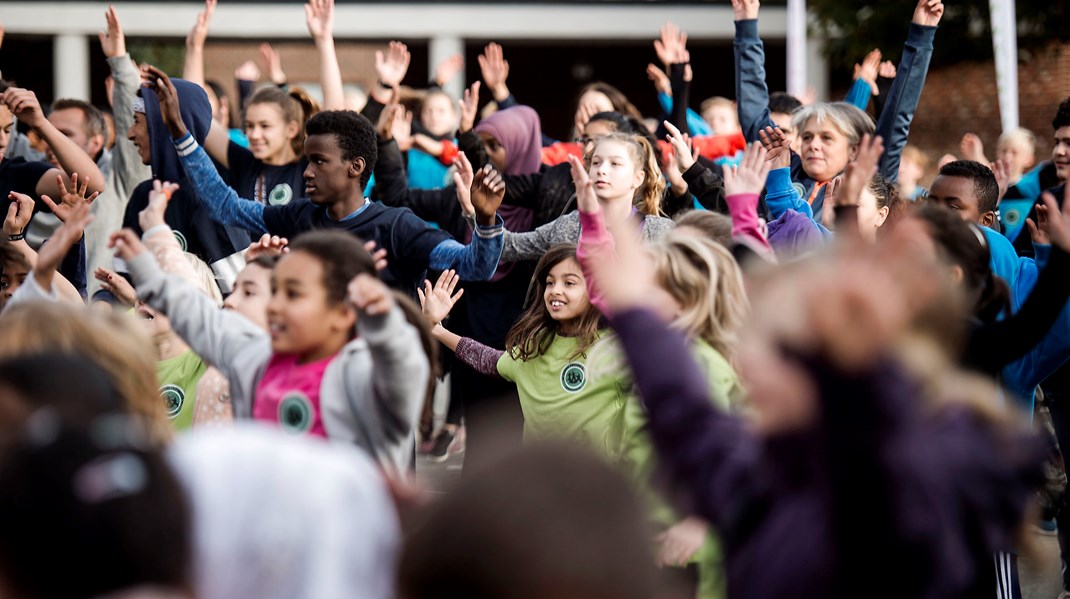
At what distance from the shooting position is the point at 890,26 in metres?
17.2

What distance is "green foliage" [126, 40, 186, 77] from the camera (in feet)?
73.4

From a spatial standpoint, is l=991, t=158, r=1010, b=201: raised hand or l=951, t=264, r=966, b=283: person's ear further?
l=991, t=158, r=1010, b=201: raised hand

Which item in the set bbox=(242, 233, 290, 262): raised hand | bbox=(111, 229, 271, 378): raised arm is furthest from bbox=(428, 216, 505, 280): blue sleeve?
bbox=(111, 229, 271, 378): raised arm

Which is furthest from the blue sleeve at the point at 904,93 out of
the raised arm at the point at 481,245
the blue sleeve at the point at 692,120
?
the raised arm at the point at 481,245

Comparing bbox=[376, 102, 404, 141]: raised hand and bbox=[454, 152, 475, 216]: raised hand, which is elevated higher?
bbox=[376, 102, 404, 141]: raised hand

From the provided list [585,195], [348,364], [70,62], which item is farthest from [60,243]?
[70,62]

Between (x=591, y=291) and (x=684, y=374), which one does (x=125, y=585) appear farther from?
(x=591, y=291)

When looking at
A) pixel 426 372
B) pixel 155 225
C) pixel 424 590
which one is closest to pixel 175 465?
pixel 424 590

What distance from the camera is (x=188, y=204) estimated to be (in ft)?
20.5

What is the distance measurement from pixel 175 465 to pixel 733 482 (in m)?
1.05

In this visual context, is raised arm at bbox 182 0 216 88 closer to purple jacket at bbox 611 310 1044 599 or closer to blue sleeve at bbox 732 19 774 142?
blue sleeve at bbox 732 19 774 142

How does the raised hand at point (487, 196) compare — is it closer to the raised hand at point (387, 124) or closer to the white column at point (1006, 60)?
the raised hand at point (387, 124)

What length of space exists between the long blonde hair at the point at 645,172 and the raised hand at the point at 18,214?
231cm

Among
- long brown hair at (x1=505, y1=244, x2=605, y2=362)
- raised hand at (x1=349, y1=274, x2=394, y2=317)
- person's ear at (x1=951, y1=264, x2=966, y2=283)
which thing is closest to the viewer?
raised hand at (x1=349, y1=274, x2=394, y2=317)
